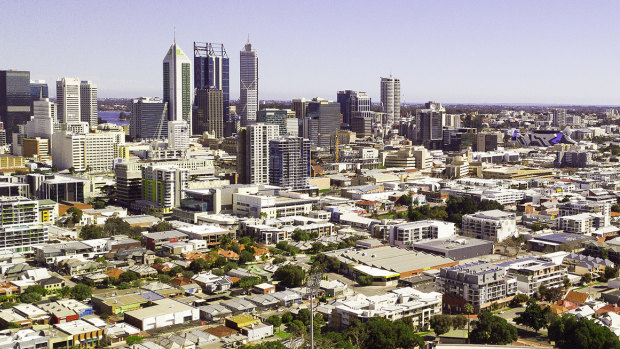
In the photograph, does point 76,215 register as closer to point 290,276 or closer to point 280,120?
point 290,276

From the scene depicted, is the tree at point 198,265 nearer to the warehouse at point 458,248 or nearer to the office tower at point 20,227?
the office tower at point 20,227

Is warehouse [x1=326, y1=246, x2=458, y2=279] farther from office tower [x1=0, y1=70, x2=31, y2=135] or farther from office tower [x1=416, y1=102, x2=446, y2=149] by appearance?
office tower [x1=0, y1=70, x2=31, y2=135]

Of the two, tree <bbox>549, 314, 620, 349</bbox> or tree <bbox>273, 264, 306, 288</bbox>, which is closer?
tree <bbox>549, 314, 620, 349</bbox>

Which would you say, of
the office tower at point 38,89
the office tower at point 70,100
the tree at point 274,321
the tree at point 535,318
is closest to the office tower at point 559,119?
the office tower at point 70,100

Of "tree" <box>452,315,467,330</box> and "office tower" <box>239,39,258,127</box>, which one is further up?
"office tower" <box>239,39,258,127</box>

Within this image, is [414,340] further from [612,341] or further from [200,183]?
[200,183]

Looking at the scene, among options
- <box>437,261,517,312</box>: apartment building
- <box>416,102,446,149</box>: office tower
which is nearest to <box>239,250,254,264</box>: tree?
<box>437,261,517,312</box>: apartment building

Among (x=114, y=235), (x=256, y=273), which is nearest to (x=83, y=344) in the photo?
(x=256, y=273)

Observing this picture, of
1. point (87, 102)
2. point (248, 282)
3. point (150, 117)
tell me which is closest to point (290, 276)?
point (248, 282)
